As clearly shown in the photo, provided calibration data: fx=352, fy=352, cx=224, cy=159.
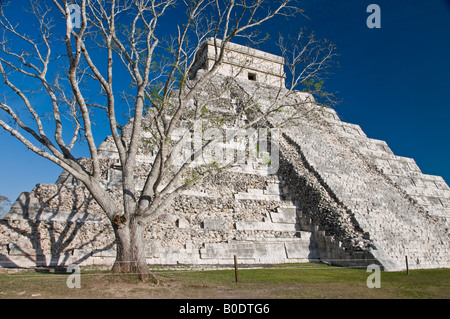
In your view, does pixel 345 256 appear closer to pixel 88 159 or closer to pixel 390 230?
pixel 390 230

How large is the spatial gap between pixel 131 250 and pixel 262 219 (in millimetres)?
6133

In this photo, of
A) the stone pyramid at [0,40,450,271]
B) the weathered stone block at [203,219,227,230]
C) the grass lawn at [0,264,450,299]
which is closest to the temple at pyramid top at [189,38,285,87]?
the stone pyramid at [0,40,450,271]

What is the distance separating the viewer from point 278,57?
83.4ft

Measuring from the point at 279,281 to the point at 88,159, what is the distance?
8.12 metres

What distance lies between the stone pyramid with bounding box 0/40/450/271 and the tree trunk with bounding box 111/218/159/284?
307 centimetres

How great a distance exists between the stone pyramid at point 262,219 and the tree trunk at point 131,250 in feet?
10.1

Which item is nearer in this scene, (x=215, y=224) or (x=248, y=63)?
(x=215, y=224)

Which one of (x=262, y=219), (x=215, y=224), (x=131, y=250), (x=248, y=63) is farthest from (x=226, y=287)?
(x=248, y=63)

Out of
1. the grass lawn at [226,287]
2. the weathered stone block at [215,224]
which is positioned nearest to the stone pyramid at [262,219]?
the weathered stone block at [215,224]

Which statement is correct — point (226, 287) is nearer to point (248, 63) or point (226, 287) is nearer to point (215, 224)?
point (215, 224)

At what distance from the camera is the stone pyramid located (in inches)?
365

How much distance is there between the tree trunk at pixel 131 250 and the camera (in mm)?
6219

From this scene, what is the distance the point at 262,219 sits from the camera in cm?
1174
